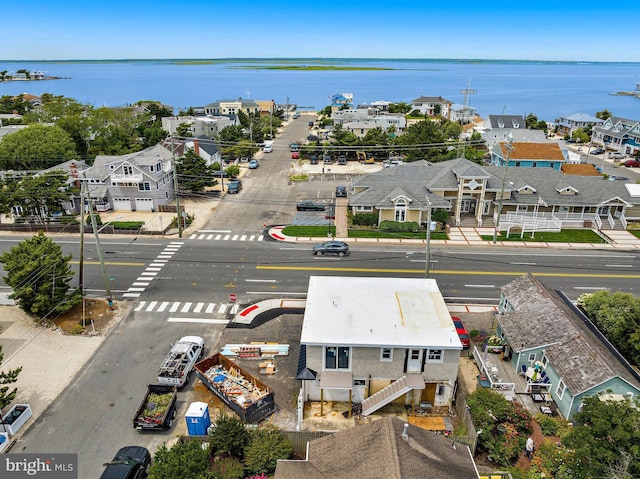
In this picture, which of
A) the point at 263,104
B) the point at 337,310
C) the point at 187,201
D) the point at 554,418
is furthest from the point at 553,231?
the point at 263,104

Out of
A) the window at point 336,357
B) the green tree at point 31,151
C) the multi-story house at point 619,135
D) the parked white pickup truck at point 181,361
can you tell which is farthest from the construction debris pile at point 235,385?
the multi-story house at point 619,135

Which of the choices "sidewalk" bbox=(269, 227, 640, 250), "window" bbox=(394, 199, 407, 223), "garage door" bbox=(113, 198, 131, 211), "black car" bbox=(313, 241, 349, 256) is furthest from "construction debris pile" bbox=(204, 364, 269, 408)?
"garage door" bbox=(113, 198, 131, 211)

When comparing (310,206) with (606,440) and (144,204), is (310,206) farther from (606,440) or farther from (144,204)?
(606,440)

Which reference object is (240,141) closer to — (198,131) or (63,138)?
(198,131)

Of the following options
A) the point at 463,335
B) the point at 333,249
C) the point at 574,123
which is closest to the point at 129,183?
the point at 333,249

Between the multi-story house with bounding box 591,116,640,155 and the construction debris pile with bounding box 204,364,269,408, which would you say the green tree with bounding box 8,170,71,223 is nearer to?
the construction debris pile with bounding box 204,364,269,408
